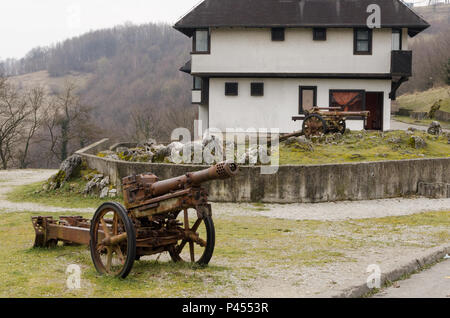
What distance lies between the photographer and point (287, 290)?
302 inches

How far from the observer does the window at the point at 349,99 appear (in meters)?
32.2

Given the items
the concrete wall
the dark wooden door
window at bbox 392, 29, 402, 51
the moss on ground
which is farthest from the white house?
the concrete wall

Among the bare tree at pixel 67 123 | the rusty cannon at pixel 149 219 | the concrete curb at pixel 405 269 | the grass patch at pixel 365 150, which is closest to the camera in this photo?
the concrete curb at pixel 405 269

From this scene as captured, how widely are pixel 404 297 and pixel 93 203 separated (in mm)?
14201

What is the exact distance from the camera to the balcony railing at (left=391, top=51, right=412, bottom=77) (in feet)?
103

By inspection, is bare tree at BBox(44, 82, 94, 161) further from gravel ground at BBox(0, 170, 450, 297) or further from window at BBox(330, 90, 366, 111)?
gravel ground at BBox(0, 170, 450, 297)

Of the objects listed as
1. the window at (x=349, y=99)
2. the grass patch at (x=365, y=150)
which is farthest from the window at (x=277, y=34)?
the grass patch at (x=365, y=150)

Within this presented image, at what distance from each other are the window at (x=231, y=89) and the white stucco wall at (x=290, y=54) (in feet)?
2.75

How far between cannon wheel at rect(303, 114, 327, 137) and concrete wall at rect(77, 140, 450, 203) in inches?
229

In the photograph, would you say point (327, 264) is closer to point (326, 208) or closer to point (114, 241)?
point (114, 241)

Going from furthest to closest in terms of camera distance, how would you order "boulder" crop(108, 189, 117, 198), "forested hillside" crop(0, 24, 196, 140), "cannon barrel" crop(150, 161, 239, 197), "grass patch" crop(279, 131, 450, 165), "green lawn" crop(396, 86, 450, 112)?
"forested hillside" crop(0, 24, 196, 140)
"green lawn" crop(396, 86, 450, 112)
"grass patch" crop(279, 131, 450, 165)
"boulder" crop(108, 189, 117, 198)
"cannon barrel" crop(150, 161, 239, 197)

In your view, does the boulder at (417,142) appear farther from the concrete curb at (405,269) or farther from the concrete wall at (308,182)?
the concrete curb at (405,269)

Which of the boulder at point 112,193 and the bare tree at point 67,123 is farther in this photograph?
the bare tree at point 67,123
